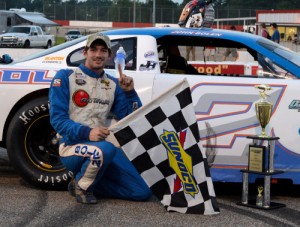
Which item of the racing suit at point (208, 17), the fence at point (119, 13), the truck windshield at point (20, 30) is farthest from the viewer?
the fence at point (119, 13)

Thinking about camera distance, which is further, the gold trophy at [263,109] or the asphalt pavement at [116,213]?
the gold trophy at [263,109]

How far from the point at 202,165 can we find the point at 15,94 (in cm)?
174

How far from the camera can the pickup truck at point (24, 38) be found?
143ft

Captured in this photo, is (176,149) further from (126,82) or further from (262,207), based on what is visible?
(262,207)

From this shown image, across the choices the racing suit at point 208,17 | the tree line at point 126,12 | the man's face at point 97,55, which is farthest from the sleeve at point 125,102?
the tree line at point 126,12

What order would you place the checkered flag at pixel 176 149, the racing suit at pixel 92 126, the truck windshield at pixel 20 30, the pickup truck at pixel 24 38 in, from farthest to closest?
1. the truck windshield at pixel 20 30
2. the pickup truck at pixel 24 38
3. the racing suit at pixel 92 126
4. the checkered flag at pixel 176 149

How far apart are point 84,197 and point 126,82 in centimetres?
91

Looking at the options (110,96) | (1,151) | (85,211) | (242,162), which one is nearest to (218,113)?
(242,162)

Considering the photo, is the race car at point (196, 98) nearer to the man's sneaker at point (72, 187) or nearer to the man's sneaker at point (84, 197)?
the man's sneaker at point (72, 187)

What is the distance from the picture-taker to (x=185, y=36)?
6.04 m

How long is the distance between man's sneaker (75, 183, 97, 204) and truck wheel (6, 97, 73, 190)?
1.27 feet

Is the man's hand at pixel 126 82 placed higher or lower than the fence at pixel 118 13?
higher

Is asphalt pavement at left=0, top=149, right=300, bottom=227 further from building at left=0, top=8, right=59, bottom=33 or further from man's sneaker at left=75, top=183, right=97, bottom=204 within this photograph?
building at left=0, top=8, right=59, bottom=33

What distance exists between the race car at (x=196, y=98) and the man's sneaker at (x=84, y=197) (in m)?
0.37
